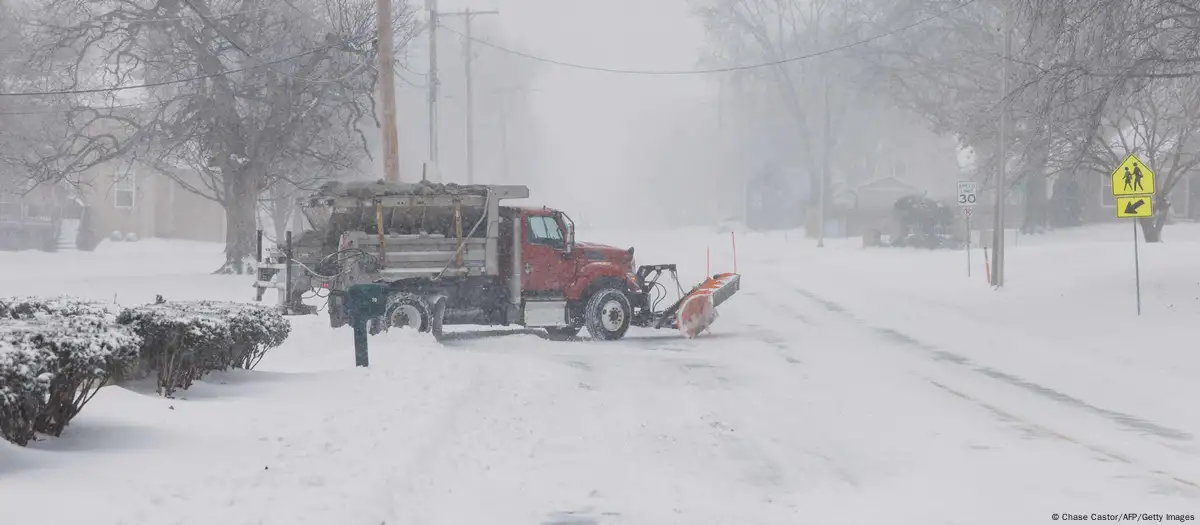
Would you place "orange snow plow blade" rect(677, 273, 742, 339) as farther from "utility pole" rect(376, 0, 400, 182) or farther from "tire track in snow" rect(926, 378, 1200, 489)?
"utility pole" rect(376, 0, 400, 182)

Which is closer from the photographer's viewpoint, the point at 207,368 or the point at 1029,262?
the point at 207,368

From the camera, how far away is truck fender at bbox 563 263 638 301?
67.3ft

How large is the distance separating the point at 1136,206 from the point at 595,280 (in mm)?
9366

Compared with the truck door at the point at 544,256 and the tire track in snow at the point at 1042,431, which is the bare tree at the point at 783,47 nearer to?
the truck door at the point at 544,256

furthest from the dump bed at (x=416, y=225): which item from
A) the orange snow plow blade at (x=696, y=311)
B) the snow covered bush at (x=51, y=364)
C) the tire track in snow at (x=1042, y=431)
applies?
the snow covered bush at (x=51, y=364)

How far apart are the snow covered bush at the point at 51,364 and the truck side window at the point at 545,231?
11.1m

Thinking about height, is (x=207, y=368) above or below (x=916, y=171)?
below

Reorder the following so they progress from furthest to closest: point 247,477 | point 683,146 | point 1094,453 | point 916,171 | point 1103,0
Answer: point 683,146
point 916,171
point 1103,0
point 1094,453
point 247,477

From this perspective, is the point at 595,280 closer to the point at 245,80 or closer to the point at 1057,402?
the point at 1057,402

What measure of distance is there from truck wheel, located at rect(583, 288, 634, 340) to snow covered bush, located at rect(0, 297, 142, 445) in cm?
1138

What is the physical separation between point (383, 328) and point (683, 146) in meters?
136

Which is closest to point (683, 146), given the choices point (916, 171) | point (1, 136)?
point (916, 171)

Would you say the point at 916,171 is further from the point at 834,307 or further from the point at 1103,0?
the point at 1103,0

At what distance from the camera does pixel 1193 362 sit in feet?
56.2
